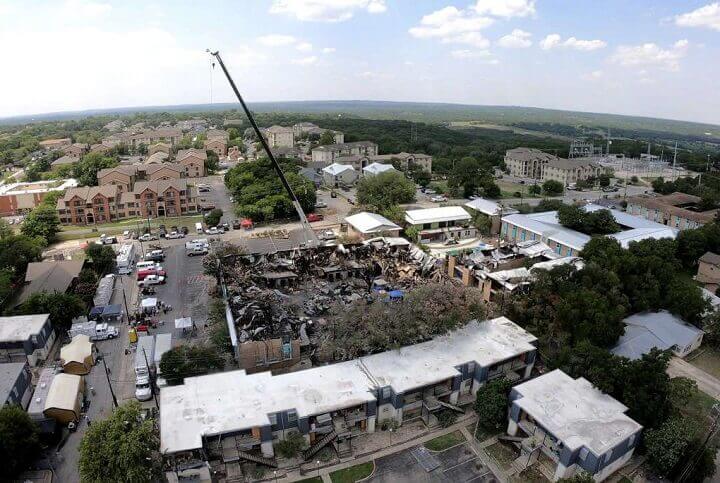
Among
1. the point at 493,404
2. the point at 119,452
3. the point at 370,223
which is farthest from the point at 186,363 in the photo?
the point at 370,223

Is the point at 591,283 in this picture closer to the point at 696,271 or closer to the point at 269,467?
the point at 696,271

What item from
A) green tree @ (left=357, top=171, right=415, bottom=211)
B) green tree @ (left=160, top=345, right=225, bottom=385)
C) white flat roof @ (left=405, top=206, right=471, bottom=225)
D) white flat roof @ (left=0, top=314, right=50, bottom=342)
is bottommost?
green tree @ (left=160, top=345, right=225, bottom=385)

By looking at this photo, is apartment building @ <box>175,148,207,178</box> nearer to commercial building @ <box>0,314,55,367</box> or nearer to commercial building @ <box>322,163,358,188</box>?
commercial building @ <box>322,163,358,188</box>

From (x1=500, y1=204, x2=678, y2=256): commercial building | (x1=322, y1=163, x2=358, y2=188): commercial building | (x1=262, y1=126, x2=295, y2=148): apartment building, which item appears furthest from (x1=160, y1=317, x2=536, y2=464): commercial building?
(x1=262, y1=126, x2=295, y2=148): apartment building

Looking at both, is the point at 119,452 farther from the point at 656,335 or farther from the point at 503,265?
the point at 503,265

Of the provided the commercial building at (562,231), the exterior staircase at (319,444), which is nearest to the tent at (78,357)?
the exterior staircase at (319,444)

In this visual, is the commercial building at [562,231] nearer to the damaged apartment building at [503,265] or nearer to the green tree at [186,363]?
the damaged apartment building at [503,265]
